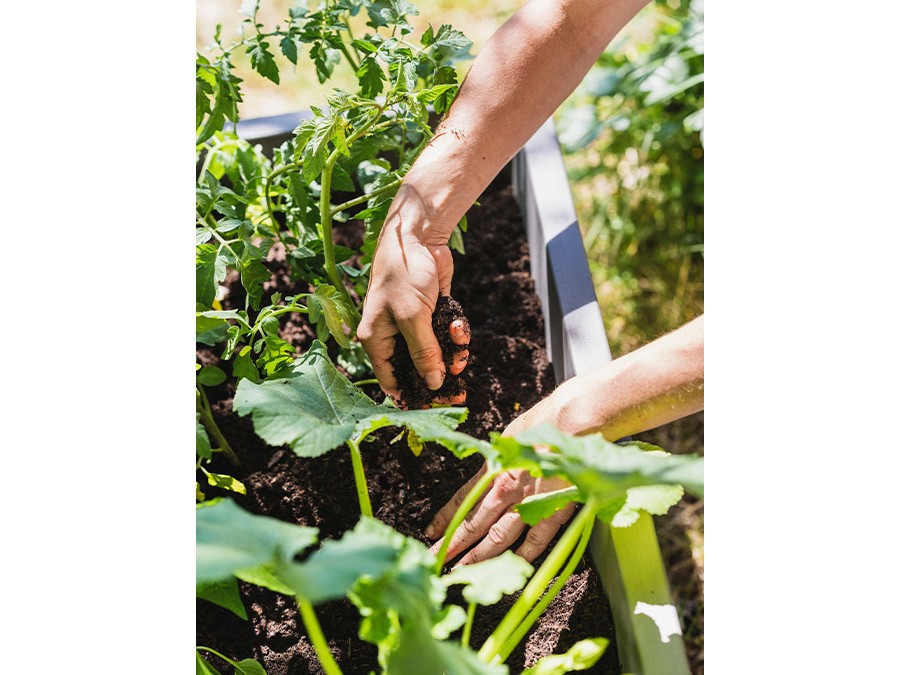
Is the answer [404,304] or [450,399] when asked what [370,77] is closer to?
[404,304]

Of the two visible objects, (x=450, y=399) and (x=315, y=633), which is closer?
(x=315, y=633)

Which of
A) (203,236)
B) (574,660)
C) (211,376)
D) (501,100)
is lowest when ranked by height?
(574,660)

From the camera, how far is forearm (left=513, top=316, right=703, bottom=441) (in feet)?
3.29

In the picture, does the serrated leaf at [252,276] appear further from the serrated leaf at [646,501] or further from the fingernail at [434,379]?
the serrated leaf at [646,501]

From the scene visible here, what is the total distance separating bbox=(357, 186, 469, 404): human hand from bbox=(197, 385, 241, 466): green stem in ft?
0.85

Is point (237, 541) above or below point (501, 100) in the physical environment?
below

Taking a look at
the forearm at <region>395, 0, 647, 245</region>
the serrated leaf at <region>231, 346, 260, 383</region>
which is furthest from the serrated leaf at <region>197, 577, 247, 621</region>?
the forearm at <region>395, 0, 647, 245</region>

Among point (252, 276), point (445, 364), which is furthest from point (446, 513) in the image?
point (252, 276)

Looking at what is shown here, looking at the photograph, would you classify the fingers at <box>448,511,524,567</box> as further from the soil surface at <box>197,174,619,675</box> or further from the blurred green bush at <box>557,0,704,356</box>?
the blurred green bush at <box>557,0,704,356</box>

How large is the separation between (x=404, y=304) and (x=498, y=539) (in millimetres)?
325

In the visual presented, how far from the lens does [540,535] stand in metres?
1.10

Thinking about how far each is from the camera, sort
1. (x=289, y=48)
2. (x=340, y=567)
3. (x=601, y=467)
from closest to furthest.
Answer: (x=340, y=567) < (x=601, y=467) < (x=289, y=48)

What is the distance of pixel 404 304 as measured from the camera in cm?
111

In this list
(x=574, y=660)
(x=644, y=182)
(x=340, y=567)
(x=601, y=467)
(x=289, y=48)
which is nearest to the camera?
(x=340, y=567)
